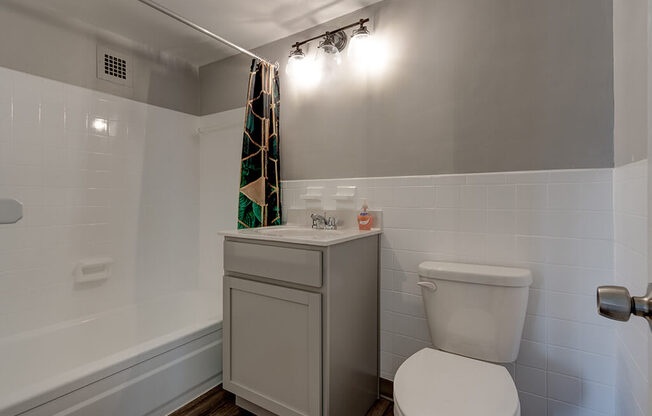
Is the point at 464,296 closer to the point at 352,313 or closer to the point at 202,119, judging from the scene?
the point at 352,313

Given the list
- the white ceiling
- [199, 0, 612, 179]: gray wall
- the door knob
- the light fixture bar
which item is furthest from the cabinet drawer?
the white ceiling

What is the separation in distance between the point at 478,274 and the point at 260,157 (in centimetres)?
136

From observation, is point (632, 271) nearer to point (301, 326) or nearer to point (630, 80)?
point (630, 80)

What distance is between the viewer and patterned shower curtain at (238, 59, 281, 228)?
76.4 inches

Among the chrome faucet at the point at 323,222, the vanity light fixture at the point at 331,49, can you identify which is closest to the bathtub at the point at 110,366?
the chrome faucet at the point at 323,222

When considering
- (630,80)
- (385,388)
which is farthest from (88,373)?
(630,80)

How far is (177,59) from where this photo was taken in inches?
96.3

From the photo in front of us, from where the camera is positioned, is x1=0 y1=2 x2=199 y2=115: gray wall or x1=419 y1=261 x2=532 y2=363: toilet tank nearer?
x1=419 y1=261 x2=532 y2=363: toilet tank

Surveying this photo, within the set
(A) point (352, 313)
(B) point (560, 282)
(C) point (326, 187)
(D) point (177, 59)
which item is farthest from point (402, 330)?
(D) point (177, 59)

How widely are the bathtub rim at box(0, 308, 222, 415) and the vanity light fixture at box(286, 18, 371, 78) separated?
1.63 m

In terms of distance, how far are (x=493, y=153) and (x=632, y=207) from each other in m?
0.52

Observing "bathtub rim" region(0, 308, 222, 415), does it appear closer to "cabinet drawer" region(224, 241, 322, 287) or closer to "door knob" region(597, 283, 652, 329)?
"cabinet drawer" region(224, 241, 322, 287)

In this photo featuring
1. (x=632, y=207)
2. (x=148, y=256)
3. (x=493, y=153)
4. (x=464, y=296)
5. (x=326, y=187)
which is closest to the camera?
(x=632, y=207)

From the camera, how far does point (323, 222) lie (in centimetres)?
182
